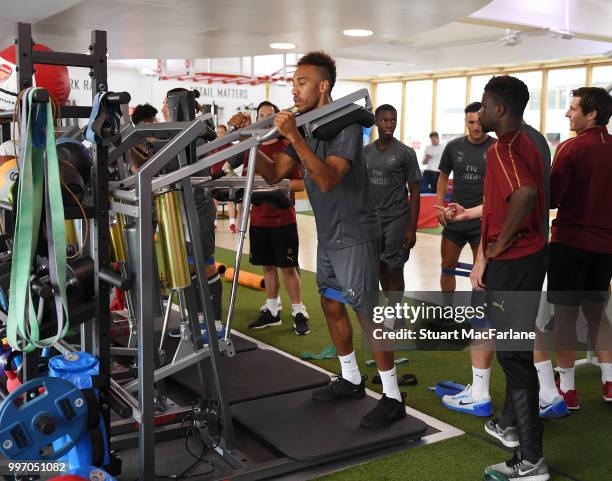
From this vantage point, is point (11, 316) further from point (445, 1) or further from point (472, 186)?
point (445, 1)

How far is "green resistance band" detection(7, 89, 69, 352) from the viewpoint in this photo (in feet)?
7.45

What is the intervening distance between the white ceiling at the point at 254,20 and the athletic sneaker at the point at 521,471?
3761 millimetres

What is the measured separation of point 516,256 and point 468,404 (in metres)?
1.07

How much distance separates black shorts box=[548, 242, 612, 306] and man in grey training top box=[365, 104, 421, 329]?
52.1 inches

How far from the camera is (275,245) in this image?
501 cm

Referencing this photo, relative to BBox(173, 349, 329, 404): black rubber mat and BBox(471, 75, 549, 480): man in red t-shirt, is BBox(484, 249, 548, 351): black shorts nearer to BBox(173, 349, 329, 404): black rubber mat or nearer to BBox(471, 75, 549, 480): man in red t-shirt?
BBox(471, 75, 549, 480): man in red t-shirt

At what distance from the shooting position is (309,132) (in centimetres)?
304

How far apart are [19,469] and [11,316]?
51 cm

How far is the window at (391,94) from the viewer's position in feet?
60.3

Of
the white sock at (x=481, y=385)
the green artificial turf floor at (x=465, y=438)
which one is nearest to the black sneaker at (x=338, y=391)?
the green artificial turf floor at (x=465, y=438)

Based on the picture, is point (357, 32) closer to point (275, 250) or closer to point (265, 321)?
point (275, 250)

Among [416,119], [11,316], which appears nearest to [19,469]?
[11,316]

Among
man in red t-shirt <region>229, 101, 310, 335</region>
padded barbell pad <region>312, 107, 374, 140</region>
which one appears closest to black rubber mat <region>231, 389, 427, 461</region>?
padded barbell pad <region>312, 107, 374, 140</region>

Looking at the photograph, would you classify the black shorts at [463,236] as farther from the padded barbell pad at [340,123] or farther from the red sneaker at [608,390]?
the padded barbell pad at [340,123]
